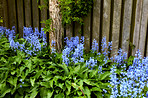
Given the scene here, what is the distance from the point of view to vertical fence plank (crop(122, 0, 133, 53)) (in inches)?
163

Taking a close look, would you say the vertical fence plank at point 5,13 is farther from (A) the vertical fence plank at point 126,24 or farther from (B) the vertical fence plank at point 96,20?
(A) the vertical fence plank at point 126,24

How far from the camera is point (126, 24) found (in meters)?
4.22

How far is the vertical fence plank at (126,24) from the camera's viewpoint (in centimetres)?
414

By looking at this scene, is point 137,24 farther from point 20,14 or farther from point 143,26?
point 20,14

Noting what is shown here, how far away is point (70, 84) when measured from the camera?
3129 mm

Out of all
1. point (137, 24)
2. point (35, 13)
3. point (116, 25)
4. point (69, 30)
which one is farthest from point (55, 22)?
point (137, 24)

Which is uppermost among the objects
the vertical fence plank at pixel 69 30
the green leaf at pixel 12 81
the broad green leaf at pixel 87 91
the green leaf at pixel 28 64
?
the vertical fence plank at pixel 69 30

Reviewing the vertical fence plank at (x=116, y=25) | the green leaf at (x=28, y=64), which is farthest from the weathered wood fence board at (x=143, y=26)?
the green leaf at (x=28, y=64)

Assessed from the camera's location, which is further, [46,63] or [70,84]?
[46,63]

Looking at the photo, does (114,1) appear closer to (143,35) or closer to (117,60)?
(143,35)

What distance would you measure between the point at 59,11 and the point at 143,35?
83.3 inches

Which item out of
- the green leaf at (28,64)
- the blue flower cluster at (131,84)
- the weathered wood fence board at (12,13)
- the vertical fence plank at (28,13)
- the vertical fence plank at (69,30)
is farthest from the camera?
the weathered wood fence board at (12,13)

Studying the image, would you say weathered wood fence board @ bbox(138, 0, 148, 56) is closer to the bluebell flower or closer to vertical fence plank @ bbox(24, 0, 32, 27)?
the bluebell flower

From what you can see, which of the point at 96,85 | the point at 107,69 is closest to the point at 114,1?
the point at 107,69
